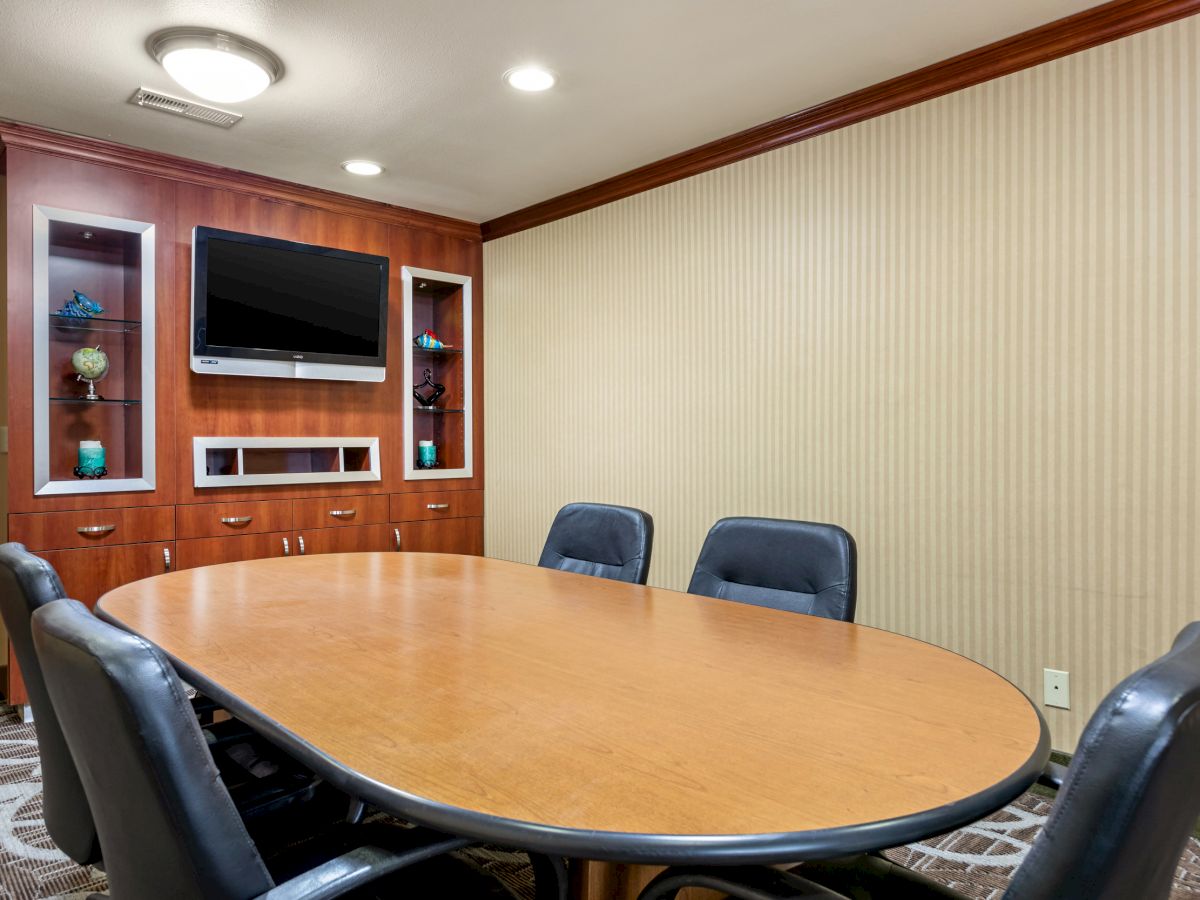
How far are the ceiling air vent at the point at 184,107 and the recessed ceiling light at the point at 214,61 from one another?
13.0 inches

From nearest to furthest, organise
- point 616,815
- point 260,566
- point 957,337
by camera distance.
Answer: point 616,815, point 260,566, point 957,337

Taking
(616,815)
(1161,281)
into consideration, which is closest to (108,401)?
(616,815)

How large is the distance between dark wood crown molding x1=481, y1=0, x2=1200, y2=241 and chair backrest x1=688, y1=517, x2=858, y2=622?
1.83 meters

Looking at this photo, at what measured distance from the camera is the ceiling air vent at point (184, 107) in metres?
3.02

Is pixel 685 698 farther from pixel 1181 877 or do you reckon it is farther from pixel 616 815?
pixel 1181 877

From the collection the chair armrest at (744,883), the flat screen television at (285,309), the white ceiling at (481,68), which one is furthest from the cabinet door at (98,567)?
the chair armrest at (744,883)

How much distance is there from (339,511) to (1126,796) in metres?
4.00

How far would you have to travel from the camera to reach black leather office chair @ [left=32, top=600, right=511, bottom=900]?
888 millimetres

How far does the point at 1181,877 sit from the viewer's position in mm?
2004

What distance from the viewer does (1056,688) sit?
2623 mm

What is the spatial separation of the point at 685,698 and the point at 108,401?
10.8ft

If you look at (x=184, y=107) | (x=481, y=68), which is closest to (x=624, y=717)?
(x=481, y=68)

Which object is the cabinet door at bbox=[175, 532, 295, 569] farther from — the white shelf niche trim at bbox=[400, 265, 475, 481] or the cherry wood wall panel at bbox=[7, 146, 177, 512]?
the white shelf niche trim at bbox=[400, 265, 475, 481]

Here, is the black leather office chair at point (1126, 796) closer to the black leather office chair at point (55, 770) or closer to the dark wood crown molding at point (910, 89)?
the black leather office chair at point (55, 770)
